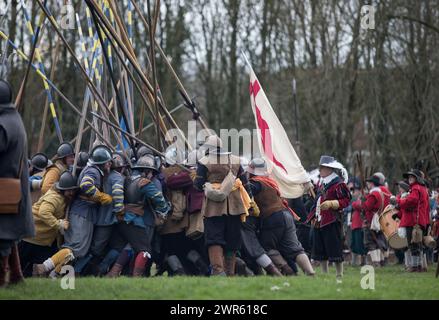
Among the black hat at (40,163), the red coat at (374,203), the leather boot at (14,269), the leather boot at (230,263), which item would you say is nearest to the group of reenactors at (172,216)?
the leather boot at (230,263)

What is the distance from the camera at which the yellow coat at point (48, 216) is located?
40.6 feet

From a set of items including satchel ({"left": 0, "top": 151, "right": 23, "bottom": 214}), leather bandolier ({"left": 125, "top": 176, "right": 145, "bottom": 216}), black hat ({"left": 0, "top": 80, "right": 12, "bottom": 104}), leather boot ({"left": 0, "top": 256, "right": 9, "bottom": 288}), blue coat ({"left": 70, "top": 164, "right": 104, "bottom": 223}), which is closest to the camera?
satchel ({"left": 0, "top": 151, "right": 23, "bottom": 214})

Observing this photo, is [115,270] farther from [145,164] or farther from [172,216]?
[145,164]

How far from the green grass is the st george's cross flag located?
3147 mm

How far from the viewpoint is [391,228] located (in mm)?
16891

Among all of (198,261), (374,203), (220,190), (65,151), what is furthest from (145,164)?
(374,203)

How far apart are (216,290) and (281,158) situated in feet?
14.7

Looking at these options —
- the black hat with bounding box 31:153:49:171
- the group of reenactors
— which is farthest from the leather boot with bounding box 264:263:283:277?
the black hat with bounding box 31:153:49:171

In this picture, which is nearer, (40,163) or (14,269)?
(14,269)

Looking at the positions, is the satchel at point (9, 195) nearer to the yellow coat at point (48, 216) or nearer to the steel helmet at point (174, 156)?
the yellow coat at point (48, 216)

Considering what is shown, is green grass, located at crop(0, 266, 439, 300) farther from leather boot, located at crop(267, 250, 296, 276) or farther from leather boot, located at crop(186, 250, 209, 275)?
leather boot, located at crop(267, 250, 296, 276)

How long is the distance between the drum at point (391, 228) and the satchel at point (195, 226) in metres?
4.93

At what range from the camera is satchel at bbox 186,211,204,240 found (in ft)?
42.8
